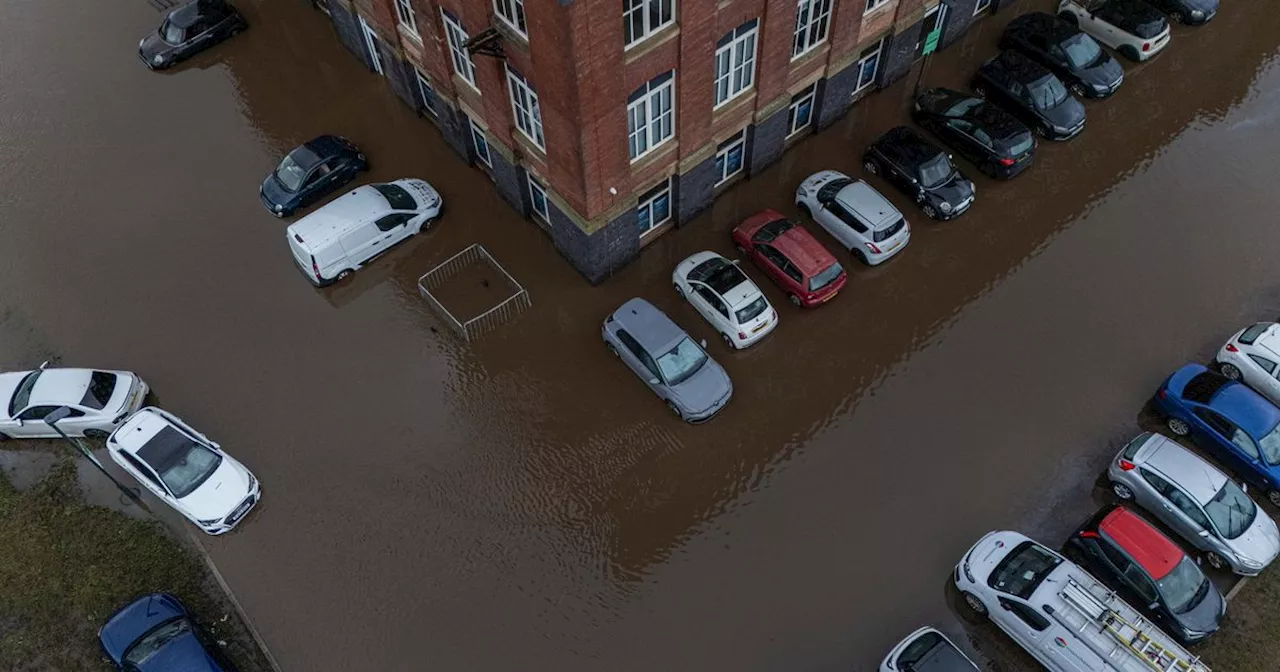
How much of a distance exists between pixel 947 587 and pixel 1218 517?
670 centimetres

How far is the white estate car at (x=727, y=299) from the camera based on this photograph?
78.7 feet

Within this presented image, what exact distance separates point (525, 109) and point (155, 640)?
1588cm

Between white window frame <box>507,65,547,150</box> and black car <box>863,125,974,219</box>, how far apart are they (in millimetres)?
11624

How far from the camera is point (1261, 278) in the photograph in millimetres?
25719

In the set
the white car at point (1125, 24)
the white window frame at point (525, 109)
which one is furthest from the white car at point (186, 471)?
the white car at point (1125, 24)

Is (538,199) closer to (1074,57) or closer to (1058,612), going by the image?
(1058,612)

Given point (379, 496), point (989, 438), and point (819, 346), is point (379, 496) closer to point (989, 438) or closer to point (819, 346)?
point (819, 346)

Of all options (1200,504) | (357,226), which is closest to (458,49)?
(357,226)

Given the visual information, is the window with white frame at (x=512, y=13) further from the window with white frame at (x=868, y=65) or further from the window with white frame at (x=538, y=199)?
the window with white frame at (x=868, y=65)

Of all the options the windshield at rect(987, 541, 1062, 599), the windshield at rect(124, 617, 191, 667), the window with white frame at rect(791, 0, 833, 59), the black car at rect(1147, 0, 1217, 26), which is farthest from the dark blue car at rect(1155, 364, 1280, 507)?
the windshield at rect(124, 617, 191, 667)

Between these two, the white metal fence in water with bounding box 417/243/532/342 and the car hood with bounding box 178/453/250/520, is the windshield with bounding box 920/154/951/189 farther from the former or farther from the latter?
the car hood with bounding box 178/453/250/520

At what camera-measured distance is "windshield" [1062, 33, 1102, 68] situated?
1161 inches

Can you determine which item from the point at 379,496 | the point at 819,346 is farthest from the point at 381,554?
the point at 819,346

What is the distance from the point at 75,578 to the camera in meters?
21.4
